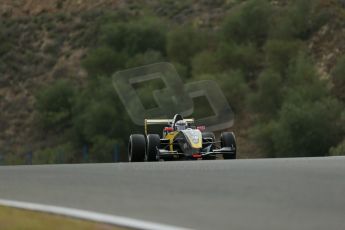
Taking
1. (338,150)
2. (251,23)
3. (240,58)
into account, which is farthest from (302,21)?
(338,150)

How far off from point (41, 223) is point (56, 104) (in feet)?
176

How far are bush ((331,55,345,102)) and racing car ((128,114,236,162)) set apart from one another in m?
26.0

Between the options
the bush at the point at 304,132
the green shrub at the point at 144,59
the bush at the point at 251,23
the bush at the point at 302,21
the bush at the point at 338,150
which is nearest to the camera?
the bush at the point at 338,150

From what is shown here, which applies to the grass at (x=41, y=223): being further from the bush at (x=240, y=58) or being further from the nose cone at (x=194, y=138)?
the bush at (x=240, y=58)

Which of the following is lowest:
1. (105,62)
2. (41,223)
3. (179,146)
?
(105,62)

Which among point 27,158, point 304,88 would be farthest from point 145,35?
point 304,88

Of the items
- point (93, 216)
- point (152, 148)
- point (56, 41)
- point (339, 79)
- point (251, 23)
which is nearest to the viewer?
point (93, 216)

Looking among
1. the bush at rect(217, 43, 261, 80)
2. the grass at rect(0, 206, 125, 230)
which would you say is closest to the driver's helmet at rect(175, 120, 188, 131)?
the grass at rect(0, 206, 125, 230)

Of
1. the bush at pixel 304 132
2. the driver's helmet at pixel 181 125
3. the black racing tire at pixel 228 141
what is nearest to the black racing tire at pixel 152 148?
the driver's helmet at pixel 181 125

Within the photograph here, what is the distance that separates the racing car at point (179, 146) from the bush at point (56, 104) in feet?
118

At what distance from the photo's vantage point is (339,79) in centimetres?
4978

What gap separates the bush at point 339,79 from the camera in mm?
49125

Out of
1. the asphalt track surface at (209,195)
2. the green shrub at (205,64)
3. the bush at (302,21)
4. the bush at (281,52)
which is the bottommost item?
the green shrub at (205,64)

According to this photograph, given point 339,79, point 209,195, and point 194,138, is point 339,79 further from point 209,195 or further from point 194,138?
point 209,195
